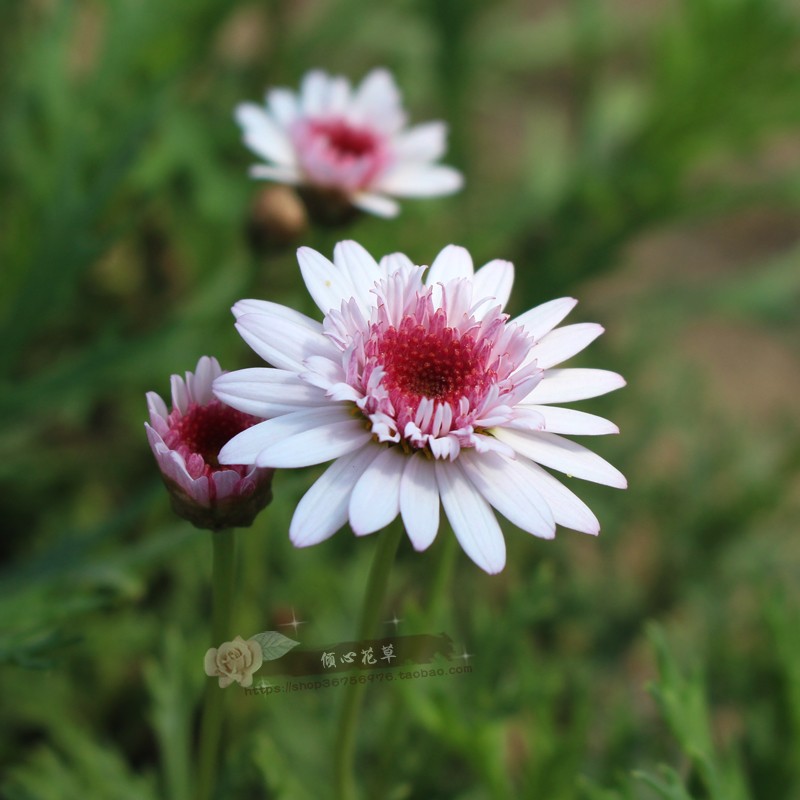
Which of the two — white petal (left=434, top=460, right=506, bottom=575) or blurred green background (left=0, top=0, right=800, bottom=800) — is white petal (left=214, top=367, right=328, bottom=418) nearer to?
white petal (left=434, top=460, right=506, bottom=575)

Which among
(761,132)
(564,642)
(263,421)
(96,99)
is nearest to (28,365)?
(96,99)

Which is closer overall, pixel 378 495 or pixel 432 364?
pixel 378 495

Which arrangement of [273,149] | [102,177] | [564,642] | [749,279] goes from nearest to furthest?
[273,149]
[102,177]
[564,642]
[749,279]

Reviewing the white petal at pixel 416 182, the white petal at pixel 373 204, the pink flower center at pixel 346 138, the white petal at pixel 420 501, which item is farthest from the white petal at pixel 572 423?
the pink flower center at pixel 346 138

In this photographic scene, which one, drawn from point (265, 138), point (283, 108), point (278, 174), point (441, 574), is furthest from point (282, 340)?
point (283, 108)

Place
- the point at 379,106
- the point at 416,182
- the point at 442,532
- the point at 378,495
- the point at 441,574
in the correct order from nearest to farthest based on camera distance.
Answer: the point at 378,495 → the point at 441,574 → the point at 442,532 → the point at 416,182 → the point at 379,106

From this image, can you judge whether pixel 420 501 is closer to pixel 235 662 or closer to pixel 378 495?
pixel 378 495

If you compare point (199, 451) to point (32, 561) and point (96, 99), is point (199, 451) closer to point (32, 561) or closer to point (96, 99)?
point (32, 561)
